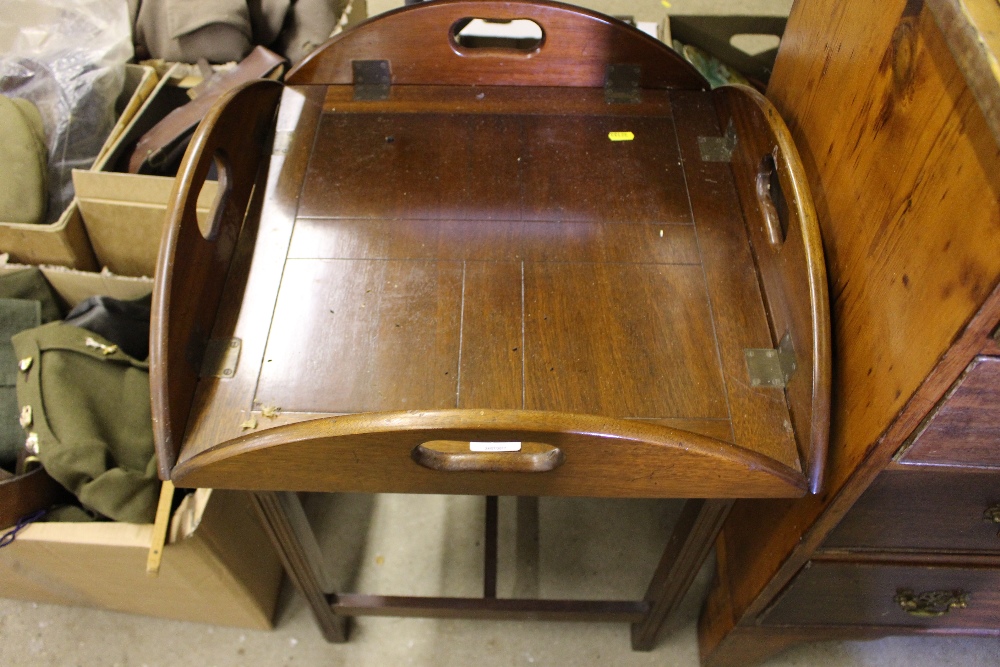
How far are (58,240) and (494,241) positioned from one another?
0.86 meters

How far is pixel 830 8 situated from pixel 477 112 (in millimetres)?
468

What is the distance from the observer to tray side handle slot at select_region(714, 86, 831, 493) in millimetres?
698

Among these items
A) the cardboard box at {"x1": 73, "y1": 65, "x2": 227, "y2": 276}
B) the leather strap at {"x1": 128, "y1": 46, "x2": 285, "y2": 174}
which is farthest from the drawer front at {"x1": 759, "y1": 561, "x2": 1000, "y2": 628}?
the leather strap at {"x1": 128, "y1": 46, "x2": 285, "y2": 174}

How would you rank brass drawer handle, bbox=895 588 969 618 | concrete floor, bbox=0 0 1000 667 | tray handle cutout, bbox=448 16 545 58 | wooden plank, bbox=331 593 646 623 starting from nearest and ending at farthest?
brass drawer handle, bbox=895 588 969 618, wooden plank, bbox=331 593 646 623, concrete floor, bbox=0 0 1000 667, tray handle cutout, bbox=448 16 545 58

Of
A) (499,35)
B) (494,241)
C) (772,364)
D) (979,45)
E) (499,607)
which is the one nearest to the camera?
(979,45)

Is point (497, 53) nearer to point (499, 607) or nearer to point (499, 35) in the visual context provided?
point (499, 35)

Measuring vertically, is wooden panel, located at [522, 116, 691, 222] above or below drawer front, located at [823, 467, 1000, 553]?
above

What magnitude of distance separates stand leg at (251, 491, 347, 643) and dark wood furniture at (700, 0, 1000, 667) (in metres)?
0.66

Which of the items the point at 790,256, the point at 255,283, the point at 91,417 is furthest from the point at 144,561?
the point at 790,256

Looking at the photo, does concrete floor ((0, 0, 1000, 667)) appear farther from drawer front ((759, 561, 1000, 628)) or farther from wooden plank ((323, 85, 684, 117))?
wooden plank ((323, 85, 684, 117))

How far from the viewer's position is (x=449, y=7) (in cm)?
98

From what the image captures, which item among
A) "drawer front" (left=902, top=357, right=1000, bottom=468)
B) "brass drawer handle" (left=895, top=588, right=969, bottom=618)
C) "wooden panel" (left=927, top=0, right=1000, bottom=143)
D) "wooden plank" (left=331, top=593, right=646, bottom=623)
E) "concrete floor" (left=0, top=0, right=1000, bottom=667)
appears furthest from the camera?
"concrete floor" (left=0, top=0, right=1000, bottom=667)

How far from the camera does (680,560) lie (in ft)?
3.40

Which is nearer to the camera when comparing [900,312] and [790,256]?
[900,312]
